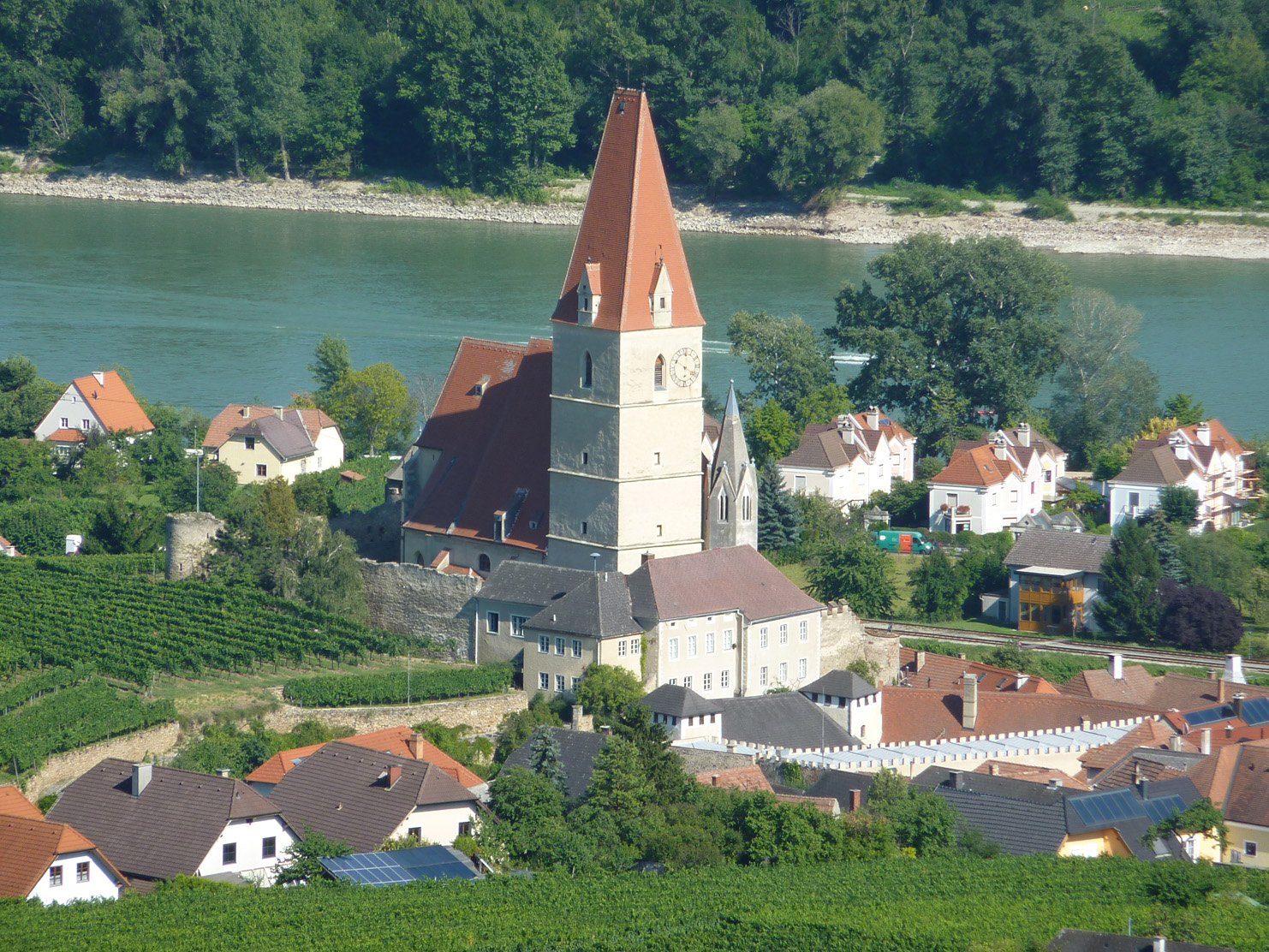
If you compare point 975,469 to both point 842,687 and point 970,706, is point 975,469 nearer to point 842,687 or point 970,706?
point 970,706

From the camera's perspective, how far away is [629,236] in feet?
154

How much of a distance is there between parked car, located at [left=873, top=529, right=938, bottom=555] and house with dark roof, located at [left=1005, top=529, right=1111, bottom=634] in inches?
142

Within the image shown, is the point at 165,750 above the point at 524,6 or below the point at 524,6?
below

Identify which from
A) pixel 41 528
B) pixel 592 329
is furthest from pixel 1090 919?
pixel 41 528

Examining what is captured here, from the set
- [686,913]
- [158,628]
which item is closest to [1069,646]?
[158,628]

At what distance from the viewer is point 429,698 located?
4538 centimetres

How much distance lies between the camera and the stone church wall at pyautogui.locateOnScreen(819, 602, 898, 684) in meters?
49.2

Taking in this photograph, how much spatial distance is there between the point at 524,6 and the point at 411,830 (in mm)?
76650

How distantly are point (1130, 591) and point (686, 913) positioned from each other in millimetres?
20898

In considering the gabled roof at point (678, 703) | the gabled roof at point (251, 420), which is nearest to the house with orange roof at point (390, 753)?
the gabled roof at point (678, 703)

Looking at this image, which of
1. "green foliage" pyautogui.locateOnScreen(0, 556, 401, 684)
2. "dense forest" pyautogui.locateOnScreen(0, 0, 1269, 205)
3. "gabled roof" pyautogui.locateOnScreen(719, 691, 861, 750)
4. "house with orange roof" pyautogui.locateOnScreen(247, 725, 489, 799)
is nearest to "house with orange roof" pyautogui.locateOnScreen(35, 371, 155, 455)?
"green foliage" pyautogui.locateOnScreen(0, 556, 401, 684)

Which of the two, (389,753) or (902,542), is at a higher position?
(389,753)

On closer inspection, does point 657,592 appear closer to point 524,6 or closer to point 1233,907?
point 1233,907

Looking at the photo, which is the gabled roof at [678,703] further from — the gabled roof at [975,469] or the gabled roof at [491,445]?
the gabled roof at [975,469]
